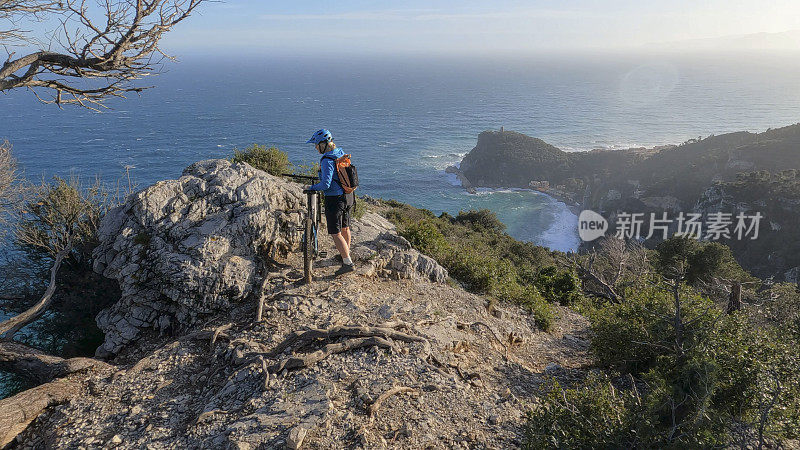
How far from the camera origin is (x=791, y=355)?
19.8ft

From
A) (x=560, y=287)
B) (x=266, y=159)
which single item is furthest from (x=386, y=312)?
(x=560, y=287)

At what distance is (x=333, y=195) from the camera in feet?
27.0

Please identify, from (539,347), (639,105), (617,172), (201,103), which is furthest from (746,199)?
(639,105)

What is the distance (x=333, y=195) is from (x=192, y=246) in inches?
122

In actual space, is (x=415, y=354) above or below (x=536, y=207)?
above

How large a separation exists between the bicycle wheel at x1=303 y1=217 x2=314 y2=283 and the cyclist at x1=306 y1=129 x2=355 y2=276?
1.28 feet

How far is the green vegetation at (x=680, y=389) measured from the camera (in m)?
4.43

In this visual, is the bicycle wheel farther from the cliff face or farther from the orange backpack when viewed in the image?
the cliff face

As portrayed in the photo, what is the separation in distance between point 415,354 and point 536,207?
3054 inches

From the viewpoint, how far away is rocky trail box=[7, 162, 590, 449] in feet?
17.9

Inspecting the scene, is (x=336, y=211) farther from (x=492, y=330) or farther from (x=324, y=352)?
(x=492, y=330)

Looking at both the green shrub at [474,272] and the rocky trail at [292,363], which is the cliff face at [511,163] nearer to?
the green shrub at [474,272]

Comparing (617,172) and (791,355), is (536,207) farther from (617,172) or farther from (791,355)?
(791,355)

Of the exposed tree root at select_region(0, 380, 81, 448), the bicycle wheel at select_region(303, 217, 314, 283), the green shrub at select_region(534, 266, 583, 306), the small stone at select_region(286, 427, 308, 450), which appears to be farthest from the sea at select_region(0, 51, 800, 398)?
the small stone at select_region(286, 427, 308, 450)
